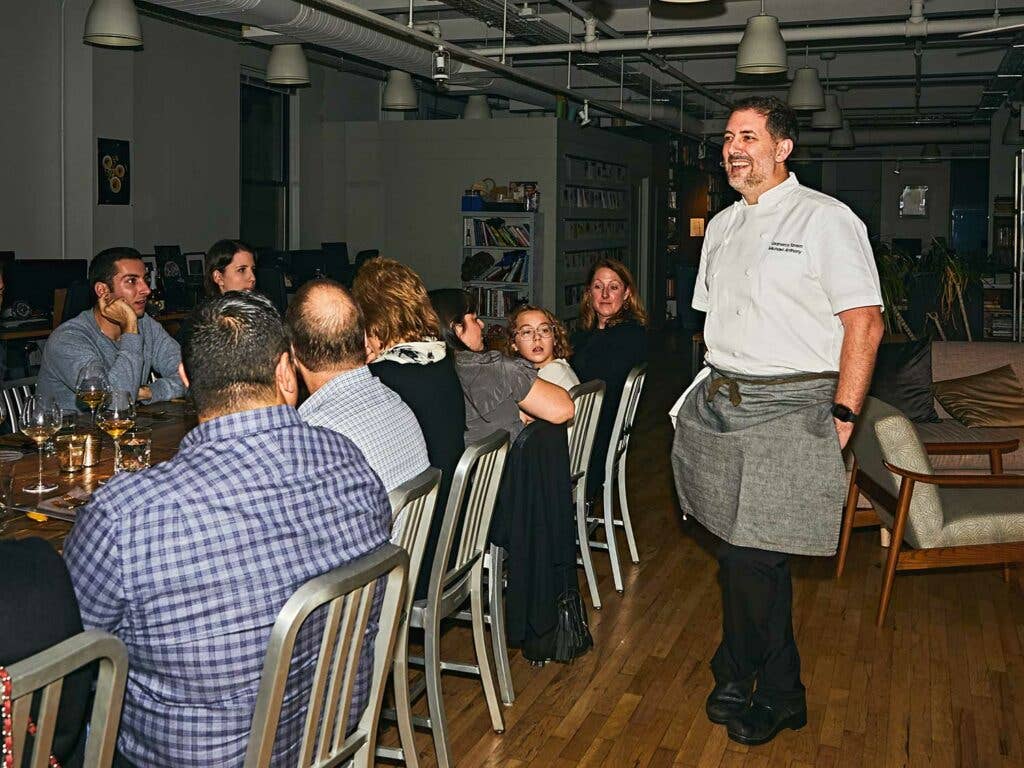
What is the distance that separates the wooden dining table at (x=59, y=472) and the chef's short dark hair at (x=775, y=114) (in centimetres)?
184

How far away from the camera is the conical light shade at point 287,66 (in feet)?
30.0

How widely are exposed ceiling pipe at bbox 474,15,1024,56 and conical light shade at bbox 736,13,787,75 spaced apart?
1403 mm

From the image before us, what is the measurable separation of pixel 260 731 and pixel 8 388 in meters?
2.91

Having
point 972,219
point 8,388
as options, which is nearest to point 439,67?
point 8,388

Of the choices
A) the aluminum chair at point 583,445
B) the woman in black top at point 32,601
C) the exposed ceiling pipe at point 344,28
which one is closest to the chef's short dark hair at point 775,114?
the aluminum chair at point 583,445

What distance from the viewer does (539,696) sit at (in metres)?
3.70

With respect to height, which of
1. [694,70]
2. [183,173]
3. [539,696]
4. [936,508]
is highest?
[694,70]

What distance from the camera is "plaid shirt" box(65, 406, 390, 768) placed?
1722mm

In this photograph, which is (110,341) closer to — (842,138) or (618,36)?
(618,36)

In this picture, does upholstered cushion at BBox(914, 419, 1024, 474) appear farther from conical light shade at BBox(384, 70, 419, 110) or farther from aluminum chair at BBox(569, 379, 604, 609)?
conical light shade at BBox(384, 70, 419, 110)

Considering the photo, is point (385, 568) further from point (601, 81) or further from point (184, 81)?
point (601, 81)

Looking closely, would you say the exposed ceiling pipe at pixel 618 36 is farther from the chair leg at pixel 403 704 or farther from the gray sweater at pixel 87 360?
the chair leg at pixel 403 704

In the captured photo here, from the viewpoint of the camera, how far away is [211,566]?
174 cm

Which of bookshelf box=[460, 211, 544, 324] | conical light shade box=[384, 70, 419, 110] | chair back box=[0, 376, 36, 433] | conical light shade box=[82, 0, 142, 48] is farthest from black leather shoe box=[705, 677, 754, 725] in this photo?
bookshelf box=[460, 211, 544, 324]
